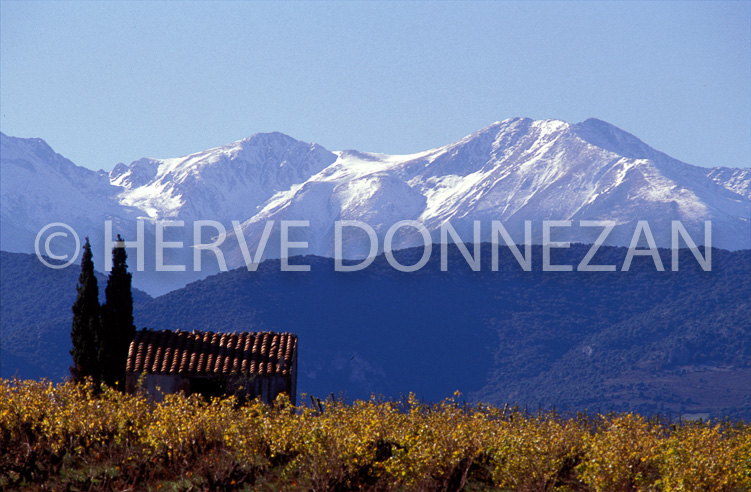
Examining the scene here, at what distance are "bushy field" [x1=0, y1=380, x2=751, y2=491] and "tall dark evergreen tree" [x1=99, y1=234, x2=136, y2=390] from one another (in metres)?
14.1

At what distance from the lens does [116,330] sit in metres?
35.2

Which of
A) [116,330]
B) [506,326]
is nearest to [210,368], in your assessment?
[116,330]

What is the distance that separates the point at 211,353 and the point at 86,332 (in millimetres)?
7508

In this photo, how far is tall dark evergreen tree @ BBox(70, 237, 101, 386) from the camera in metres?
34.1

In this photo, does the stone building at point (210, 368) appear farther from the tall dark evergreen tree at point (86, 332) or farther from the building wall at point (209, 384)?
the tall dark evergreen tree at point (86, 332)

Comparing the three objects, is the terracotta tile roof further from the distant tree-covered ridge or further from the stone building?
the distant tree-covered ridge

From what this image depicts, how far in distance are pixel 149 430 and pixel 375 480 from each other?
4.43m

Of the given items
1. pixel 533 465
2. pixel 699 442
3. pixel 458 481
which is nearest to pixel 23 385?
pixel 458 481

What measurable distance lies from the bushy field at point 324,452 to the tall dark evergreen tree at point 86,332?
1398cm

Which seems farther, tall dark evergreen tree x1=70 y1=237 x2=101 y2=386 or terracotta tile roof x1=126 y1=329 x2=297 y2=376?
tall dark evergreen tree x1=70 y1=237 x2=101 y2=386

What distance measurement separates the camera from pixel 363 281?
5635 inches

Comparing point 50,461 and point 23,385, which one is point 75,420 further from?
point 23,385

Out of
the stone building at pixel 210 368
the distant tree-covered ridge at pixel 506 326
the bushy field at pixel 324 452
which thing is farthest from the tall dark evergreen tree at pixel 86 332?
the distant tree-covered ridge at pixel 506 326

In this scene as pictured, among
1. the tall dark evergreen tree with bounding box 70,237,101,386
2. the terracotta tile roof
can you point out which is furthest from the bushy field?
the tall dark evergreen tree with bounding box 70,237,101,386
